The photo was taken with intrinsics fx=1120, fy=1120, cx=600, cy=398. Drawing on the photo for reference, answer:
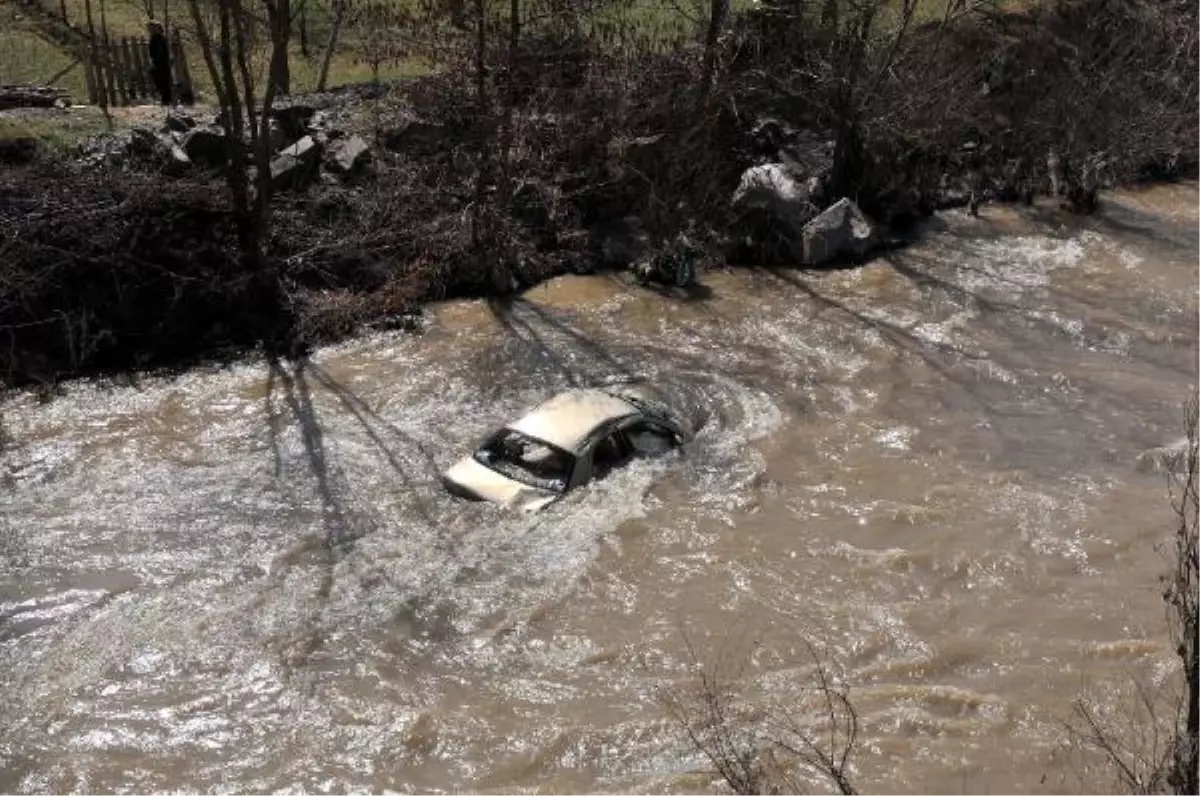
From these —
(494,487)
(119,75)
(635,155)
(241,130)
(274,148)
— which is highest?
(119,75)

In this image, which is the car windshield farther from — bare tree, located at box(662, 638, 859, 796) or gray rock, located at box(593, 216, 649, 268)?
gray rock, located at box(593, 216, 649, 268)

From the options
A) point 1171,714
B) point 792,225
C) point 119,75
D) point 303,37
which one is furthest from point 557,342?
point 303,37

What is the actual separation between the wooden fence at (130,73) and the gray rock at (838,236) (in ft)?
38.2

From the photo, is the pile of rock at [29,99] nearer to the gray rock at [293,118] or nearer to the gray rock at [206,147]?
the gray rock at [206,147]

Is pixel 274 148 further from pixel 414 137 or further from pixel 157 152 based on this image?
pixel 414 137

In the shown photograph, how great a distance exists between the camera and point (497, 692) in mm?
8422

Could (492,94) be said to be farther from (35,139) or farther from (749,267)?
(35,139)

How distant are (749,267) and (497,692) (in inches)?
458

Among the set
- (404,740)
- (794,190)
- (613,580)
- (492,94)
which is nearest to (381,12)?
(492,94)

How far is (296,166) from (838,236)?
29.2 ft

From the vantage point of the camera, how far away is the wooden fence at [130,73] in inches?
817

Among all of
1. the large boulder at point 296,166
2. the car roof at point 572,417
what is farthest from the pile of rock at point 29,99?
the car roof at point 572,417

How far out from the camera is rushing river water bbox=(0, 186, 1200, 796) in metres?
7.92

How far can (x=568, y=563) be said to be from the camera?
32.5 feet
